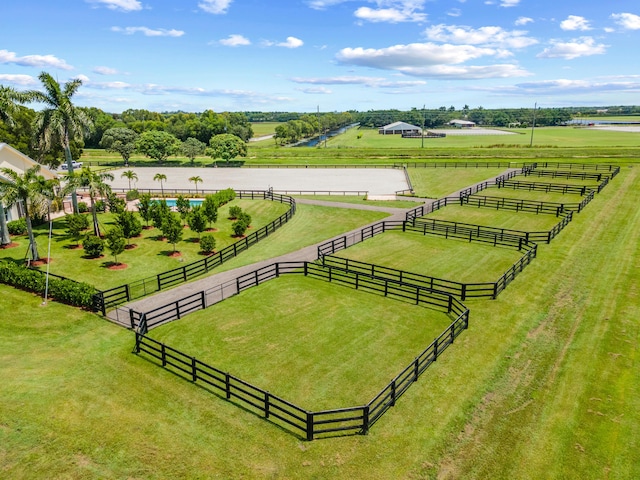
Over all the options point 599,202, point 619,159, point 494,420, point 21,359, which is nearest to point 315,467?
point 494,420

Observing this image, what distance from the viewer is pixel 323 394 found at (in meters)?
14.4

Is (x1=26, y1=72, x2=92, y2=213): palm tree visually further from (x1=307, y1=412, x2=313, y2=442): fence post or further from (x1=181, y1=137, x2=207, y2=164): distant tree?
(x1=181, y1=137, x2=207, y2=164): distant tree

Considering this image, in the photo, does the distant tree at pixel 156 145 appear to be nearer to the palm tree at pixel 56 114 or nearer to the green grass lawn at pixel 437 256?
the palm tree at pixel 56 114

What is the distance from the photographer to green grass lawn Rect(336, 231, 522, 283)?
2630cm

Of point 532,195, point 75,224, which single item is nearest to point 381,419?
point 75,224

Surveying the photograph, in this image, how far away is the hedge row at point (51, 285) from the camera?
21344 millimetres

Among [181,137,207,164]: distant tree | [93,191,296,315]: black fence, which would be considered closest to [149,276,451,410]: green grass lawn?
[93,191,296,315]: black fence

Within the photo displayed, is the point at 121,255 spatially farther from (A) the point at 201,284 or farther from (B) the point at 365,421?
(B) the point at 365,421

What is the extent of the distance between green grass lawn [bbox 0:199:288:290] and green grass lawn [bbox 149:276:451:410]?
848 cm

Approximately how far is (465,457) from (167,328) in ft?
44.8

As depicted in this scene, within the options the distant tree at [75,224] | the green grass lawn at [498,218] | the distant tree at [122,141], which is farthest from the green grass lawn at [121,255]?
the distant tree at [122,141]

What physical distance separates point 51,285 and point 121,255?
27.3 ft

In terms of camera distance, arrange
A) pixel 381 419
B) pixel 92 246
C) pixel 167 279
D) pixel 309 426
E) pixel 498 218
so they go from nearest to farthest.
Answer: pixel 309 426 < pixel 381 419 < pixel 167 279 < pixel 92 246 < pixel 498 218

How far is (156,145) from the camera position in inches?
3760
